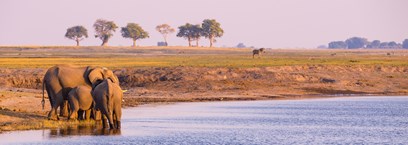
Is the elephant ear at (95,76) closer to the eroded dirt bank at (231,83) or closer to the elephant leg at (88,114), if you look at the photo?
the elephant leg at (88,114)

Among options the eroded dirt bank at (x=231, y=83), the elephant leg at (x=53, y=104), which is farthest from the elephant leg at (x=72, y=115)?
the eroded dirt bank at (x=231, y=83)

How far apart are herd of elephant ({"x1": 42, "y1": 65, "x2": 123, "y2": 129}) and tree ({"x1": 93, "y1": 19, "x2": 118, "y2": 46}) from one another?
147m

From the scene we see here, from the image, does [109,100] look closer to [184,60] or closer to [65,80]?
[65,80]

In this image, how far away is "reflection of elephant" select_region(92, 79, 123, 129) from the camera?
30.5m

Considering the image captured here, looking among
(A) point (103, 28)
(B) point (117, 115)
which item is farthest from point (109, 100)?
(A) point (103, 28)

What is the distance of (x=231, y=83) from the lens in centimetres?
5631

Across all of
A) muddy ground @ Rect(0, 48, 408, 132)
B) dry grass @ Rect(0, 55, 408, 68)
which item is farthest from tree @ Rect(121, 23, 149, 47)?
muddy ground @ Rect(0, 48, 408, 132)

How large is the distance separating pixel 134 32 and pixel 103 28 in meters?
7.47

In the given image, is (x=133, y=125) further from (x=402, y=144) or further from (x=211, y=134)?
(x=402, y=144)

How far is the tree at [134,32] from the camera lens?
18575cm

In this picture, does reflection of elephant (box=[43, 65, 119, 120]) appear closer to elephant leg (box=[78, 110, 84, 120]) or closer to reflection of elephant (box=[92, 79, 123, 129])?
elephant leg (box=[78, 110, 84, 120])

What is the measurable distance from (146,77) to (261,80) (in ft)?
25.2

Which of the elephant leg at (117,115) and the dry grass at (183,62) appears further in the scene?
the dry grass at (183,62)

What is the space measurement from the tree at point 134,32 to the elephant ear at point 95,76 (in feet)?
502
